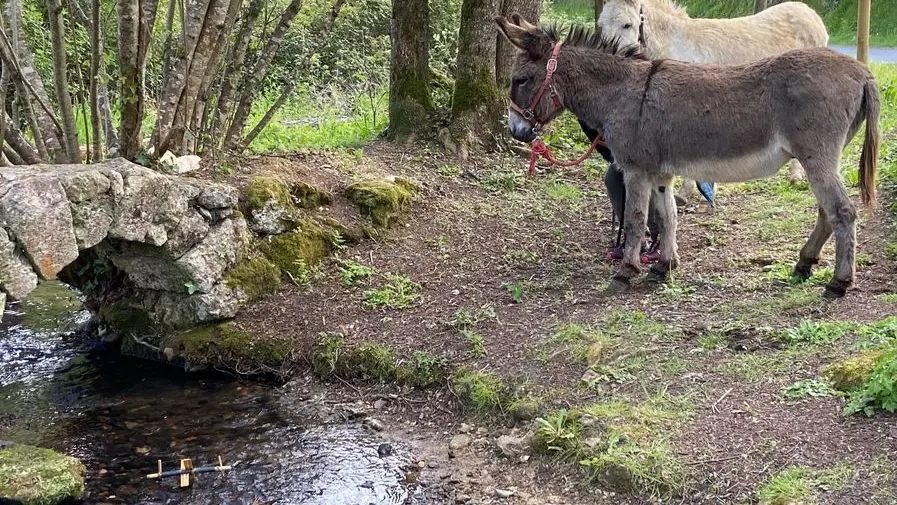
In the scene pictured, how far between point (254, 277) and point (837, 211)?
427 centimetres

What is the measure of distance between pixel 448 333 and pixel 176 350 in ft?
7.02

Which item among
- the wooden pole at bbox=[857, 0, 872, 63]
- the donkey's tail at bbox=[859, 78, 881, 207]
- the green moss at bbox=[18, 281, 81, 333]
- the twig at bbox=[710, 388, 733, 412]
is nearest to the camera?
the twig at bbox=[710, 388, 733, 412]

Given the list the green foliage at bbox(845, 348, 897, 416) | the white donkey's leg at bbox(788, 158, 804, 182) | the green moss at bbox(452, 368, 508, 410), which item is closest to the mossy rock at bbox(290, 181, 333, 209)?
the green moss at bbox(452, 368, 508, 410)

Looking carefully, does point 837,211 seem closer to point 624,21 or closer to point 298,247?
point 624,21

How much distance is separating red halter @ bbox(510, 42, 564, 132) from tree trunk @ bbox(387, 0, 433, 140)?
348 cm

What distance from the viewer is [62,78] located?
5.94 m

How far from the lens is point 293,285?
642 cm

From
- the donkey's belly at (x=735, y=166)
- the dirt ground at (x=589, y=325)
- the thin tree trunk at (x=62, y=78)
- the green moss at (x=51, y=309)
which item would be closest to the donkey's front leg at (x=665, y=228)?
the dirt ground at (x=589, y=325)

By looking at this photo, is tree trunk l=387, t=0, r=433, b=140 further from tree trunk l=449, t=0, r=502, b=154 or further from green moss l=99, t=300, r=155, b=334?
green moss l=99, t=300, r=155, b=334

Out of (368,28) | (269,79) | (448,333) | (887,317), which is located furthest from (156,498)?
(368,28)

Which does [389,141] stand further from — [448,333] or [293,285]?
[448,333]

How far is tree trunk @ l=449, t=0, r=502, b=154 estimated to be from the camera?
29.0 feet

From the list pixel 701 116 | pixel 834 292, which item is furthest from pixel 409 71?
pixel 834 292

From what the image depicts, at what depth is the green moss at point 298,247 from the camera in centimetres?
648
